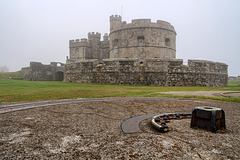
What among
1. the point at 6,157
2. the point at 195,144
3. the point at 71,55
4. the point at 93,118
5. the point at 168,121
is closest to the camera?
the point at 6,157

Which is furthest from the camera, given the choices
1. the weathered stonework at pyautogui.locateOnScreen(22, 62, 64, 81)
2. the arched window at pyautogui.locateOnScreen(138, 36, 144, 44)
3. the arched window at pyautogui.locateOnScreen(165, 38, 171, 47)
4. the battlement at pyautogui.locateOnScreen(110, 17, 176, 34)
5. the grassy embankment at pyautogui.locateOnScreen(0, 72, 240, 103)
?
the weathered stonework at pyautogui.locateOnScreen(22, 62, 64, 81)

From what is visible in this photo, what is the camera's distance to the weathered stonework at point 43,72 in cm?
2366

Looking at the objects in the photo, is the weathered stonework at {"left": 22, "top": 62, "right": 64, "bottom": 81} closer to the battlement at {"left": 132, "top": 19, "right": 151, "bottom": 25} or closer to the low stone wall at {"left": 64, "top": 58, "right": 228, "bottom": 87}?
the low stone wall at {"left": 64, "top": 58, "right": 228, "bottom": 87}

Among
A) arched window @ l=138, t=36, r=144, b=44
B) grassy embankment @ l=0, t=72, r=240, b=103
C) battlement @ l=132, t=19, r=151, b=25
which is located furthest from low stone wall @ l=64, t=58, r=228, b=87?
battlement @ l=132, t=19, r=151, b=25

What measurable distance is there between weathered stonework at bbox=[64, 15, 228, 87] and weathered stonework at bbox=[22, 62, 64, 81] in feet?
30.2

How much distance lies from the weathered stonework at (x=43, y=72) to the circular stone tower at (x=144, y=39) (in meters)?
11.5

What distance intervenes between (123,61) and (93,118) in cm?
1091

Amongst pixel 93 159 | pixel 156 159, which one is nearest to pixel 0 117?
pixel 93 159

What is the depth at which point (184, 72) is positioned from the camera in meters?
13.2

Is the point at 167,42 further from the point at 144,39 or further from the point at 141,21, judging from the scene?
the point at 141,21

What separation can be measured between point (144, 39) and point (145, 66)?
795 centimetres

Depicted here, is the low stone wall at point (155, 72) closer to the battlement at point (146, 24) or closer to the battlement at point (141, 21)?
the battlement at point (146, 24)

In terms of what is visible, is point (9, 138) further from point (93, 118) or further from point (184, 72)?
point (184, 72)

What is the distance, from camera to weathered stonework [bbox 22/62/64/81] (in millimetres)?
23656
